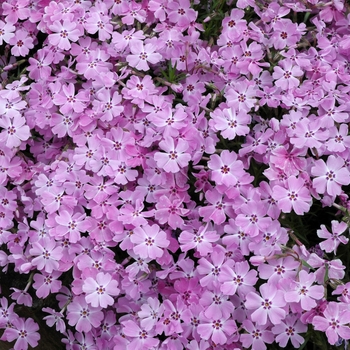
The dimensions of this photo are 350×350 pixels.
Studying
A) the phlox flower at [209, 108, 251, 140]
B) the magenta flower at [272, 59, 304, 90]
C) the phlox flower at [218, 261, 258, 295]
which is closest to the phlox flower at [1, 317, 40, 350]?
the phlox flower at [218, 261, 258, 295]

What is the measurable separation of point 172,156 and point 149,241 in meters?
0.32

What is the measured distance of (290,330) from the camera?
186 cm

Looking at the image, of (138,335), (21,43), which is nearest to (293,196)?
(138,335)

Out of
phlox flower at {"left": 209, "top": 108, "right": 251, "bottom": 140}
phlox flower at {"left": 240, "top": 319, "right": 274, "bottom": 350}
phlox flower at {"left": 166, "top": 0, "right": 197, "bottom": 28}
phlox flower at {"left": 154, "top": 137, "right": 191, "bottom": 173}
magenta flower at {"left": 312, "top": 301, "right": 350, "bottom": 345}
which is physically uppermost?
phlox flower at {"left": 166, "top": 0, "right": 197, "bottom": 28}

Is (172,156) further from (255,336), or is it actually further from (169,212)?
(255,336)

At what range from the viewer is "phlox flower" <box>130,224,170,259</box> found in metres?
1.92

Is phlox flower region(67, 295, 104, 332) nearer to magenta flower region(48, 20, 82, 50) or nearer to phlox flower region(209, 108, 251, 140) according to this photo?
phlox flower region(209, 108, 251, 140)

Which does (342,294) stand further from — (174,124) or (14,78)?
(14,78)

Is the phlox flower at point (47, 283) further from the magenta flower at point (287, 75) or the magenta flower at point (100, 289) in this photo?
the magenta flower at point (287, 75)

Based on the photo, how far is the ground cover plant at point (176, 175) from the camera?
190 centimetres

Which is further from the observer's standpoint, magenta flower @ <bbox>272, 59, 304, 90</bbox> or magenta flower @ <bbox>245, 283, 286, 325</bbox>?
magenta flower @ <bbox>272, 59, 304, 90</bbox>

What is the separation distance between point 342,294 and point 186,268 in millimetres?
541

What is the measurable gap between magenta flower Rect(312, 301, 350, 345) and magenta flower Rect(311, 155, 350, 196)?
1.33 feet

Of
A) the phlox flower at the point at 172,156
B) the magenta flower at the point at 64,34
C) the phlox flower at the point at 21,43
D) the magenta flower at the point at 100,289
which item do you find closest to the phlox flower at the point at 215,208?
the phlox flower at the point at 172,156
